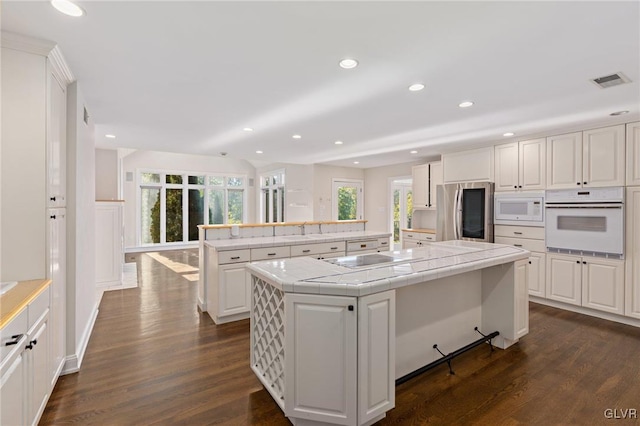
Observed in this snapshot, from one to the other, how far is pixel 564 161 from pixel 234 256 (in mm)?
4262

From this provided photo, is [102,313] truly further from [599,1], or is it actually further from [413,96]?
[599,1]

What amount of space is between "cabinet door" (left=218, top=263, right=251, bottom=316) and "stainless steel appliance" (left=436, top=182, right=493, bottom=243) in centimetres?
336

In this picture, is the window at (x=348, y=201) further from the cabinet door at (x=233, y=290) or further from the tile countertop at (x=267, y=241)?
the cabinet door at (x=233, y=290)

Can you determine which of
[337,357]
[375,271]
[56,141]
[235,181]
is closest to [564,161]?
[375,271]

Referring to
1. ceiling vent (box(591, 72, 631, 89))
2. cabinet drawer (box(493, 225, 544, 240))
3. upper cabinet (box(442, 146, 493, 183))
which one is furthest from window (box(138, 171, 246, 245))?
ceiling vent (box(591, 72, 631, 89))

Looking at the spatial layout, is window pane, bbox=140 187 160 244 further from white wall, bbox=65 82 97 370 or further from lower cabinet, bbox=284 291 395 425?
lower cabinet, bbox=284 291 395 425

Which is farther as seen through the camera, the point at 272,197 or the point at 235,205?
the point at 235,205

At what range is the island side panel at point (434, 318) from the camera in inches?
94.8

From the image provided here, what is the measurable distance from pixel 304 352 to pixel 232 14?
6.30ft

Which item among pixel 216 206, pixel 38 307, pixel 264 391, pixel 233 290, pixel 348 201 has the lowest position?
pixel 264 391

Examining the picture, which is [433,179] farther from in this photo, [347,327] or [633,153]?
[347,327]

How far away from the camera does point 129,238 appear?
352 inches

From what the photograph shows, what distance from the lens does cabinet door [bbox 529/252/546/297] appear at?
427 cm

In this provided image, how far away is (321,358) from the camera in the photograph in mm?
1854
